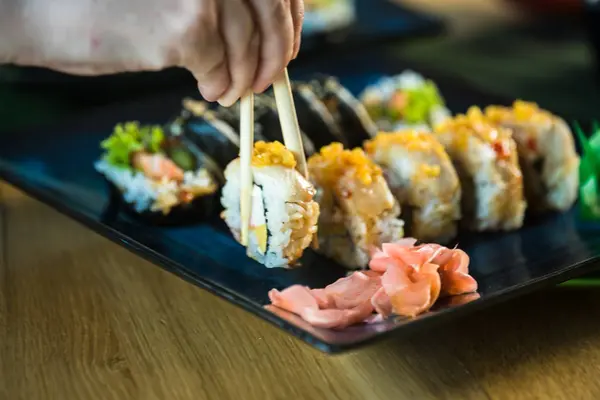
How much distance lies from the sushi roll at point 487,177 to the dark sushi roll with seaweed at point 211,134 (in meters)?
0.34

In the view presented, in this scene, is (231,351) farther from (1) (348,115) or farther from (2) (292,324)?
(1) (348,115)

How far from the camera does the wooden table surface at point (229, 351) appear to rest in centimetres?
101

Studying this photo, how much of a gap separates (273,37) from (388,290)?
32 centimetres

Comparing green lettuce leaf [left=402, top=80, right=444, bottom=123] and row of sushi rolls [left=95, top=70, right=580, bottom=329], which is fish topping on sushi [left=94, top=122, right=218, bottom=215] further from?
green lettuce leaf [left=402, top=80, right=444, bottom=123]

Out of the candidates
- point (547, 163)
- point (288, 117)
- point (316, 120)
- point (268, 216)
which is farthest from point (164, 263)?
point (547, 163)

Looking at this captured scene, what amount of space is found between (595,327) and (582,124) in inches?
25.4

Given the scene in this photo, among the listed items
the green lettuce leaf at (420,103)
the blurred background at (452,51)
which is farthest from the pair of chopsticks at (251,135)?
the blurred background at (452,51)

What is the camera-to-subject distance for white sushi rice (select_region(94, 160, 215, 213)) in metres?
1.38

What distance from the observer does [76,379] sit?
1029 mm

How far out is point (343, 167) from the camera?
4.16ft

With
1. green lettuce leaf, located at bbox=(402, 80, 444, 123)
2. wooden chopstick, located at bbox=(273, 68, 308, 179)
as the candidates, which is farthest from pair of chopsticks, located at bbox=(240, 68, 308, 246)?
green lettuce leaf, located at bbox=(402, 80, 444, 123)

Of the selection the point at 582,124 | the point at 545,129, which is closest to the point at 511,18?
the point at 582,124

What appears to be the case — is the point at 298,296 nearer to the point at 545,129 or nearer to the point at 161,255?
the point at 161,255

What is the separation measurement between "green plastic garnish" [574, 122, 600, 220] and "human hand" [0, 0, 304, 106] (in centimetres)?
60
